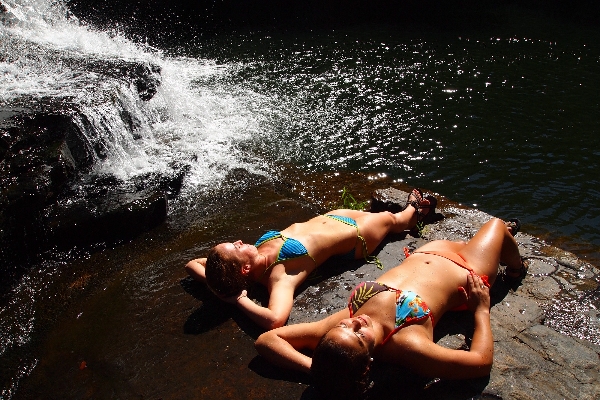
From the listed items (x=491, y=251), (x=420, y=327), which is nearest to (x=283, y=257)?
(x=420, y=327)

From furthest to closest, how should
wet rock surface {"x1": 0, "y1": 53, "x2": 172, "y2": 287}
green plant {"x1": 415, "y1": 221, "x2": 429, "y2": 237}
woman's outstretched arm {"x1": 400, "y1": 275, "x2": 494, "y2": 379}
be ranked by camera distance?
green plant {"x1": 415, "y1": 221, "x2": 429, "y2": 237}
wet rock surface {"x1": 0, "y1": 53, "x2": 172, "y2": 287}
woman's outstretched arm {"x1": 400, "y1": 275, "x2": 494, "y2": 379}

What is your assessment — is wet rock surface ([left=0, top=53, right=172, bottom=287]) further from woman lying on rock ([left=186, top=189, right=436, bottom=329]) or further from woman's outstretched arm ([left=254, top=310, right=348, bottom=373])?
woman's outstretched arm ([left=254, top=310, right=348, bottom=373])

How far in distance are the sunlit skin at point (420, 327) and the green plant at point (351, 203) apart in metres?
2.35

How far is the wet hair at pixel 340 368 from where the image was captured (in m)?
2.91

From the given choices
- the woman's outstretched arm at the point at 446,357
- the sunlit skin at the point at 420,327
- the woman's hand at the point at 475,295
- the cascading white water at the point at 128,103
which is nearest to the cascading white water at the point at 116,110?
the cascading white water at the point at 128,103

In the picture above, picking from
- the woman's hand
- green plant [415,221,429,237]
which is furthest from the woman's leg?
green plant [415,221,429,237]

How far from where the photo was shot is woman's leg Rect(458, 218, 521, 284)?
14.0 ft

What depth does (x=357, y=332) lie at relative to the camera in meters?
3.11

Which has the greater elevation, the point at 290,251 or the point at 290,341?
the point at 290,251

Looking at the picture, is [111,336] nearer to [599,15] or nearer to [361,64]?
[361,64]

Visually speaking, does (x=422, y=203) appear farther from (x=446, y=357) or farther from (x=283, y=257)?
(x=446, y=357)

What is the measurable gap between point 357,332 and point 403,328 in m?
0.54

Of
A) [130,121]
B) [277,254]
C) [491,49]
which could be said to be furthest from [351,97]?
[277,254]

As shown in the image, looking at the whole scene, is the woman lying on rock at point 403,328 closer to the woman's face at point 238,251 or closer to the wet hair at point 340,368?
the wet hair at point 340,368
